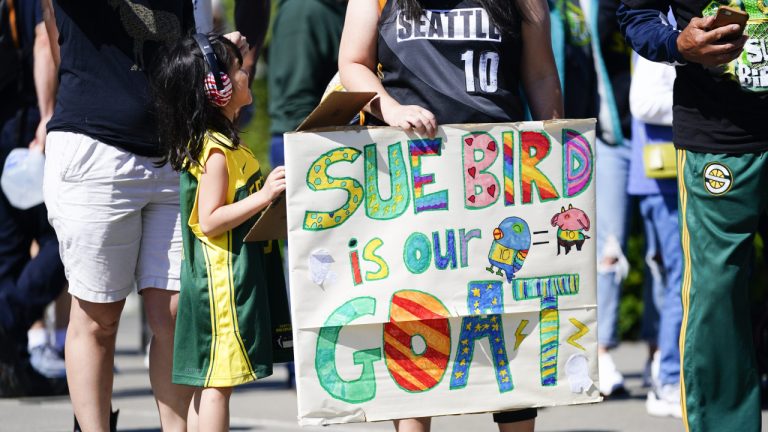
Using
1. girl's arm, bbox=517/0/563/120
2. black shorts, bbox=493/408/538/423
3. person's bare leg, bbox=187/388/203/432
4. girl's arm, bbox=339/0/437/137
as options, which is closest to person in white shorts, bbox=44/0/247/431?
person's bare leg, bbox=187/388/203/432

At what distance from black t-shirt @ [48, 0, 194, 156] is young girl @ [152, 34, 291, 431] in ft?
0.49

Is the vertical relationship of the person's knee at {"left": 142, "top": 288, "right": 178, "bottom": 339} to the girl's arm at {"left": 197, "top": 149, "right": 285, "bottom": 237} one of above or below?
below

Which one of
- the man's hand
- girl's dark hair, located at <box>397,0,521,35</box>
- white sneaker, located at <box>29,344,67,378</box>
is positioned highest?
girl's dark hair, located at <box>397,0,521,35</box>

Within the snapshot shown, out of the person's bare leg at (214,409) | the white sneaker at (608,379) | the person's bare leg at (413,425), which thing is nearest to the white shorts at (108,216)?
the person's bare leg at (214,409)

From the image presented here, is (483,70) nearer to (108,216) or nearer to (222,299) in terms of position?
(222,299)

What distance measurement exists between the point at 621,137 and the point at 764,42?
2.67 metres

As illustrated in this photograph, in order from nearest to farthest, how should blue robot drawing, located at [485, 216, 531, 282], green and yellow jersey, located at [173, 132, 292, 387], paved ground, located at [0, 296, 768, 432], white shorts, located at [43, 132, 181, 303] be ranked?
blue robot drawing, located at [485, 216, 531, 282]
green and yellow jersey, located at [173, 132, 292, 387]
white shorts, located at [43, 132, 181, 303]
paved ground, located at [0, 296, 768, 432]

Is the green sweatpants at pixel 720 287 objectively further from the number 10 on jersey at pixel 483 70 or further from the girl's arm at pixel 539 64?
the number 10 on jersey at pixel 483 70

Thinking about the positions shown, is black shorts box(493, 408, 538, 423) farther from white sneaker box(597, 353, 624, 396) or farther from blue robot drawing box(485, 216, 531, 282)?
white sneaker box(597, 353, 624, 396)

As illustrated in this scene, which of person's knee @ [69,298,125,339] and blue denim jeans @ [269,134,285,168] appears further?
blue denim jeans @ [269,134,285,168]

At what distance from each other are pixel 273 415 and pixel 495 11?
2.82 m

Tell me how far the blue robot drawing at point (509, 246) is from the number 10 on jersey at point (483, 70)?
47 cm

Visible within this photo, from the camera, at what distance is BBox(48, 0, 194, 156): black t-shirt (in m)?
4.25

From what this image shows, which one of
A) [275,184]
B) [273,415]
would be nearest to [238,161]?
[275,184]
